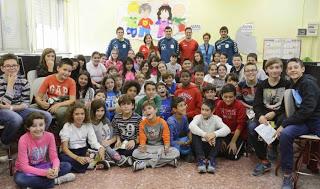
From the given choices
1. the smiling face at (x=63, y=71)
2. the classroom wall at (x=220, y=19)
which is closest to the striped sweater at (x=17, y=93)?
the smiling face at (x=63, y=71)

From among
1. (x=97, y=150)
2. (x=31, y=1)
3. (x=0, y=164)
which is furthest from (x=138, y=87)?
Result: (x=31, y=1)

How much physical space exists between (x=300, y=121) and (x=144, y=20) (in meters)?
5.08

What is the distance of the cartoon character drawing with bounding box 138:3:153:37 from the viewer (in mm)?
6965

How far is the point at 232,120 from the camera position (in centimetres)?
332

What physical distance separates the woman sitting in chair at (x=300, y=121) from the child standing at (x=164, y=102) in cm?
137

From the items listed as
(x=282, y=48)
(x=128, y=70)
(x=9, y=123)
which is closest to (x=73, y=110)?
(x=9, y=123)

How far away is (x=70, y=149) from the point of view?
9.54 ft

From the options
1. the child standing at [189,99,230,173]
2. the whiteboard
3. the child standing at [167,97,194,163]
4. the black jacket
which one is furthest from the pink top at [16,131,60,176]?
the whiteboard

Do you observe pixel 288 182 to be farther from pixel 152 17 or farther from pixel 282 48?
pixel 152 17

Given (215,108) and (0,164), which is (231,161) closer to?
(215,108)

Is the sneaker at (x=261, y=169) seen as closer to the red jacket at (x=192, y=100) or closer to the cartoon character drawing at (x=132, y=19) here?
the red jacket at (x=192, y=100)

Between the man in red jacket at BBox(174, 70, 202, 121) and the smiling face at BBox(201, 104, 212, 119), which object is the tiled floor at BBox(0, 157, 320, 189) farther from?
the man in red jacket at BBox(174, 70, 202, 121)

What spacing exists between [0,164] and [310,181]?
3014 millimetres

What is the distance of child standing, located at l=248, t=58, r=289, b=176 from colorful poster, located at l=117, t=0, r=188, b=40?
410 centimetres
